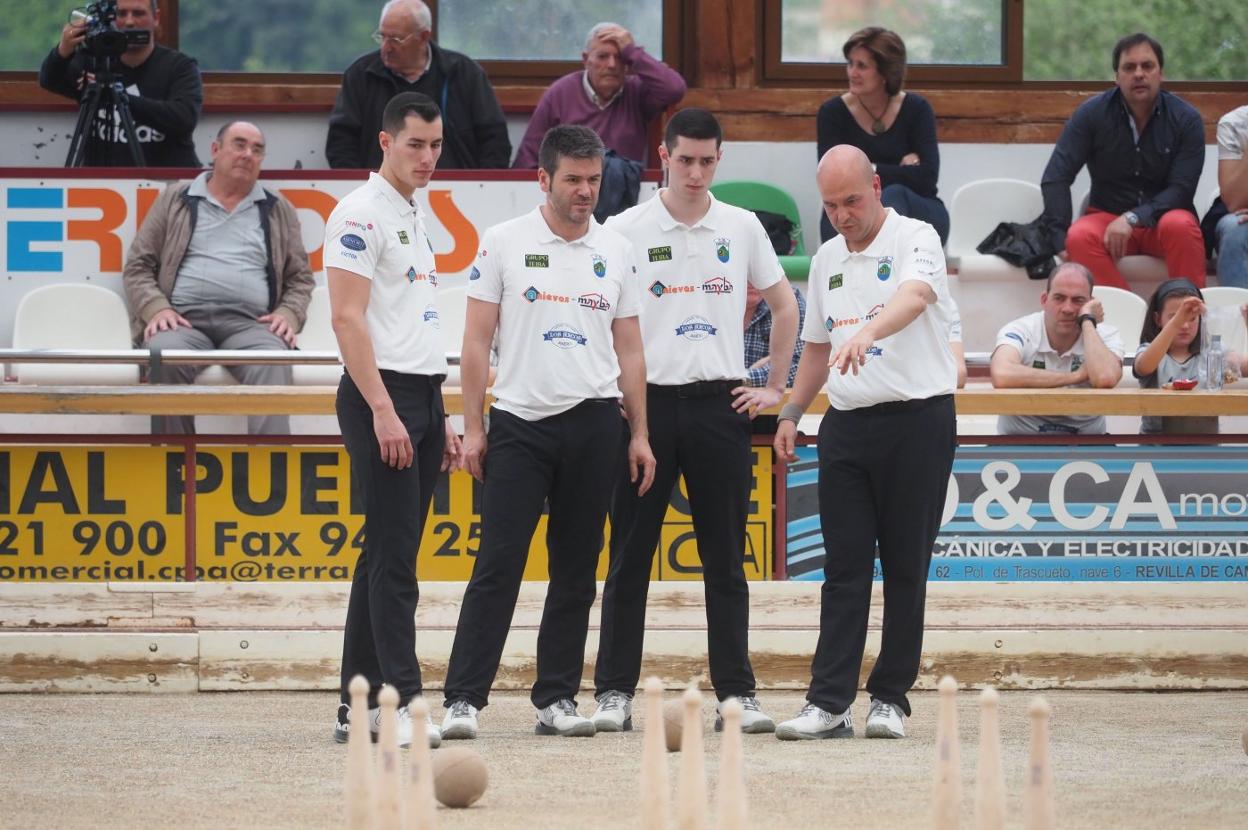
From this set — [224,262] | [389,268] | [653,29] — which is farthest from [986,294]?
[389,268]

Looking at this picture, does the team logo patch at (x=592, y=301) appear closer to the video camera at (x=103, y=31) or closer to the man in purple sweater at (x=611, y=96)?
the man in purple sweater at (x=611, y=96)

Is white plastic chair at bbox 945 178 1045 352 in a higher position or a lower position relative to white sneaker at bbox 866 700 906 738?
higher

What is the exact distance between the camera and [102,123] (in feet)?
30.6

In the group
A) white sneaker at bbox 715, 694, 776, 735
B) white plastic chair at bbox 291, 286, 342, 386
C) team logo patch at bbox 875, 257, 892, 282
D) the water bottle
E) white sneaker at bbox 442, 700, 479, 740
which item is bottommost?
white sneaker at bbox 715, 694, 776, 735

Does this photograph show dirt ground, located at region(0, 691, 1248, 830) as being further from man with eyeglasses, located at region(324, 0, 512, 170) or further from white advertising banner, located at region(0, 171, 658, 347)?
man with eyeglasses, located at region(324, 0, 512, 170)

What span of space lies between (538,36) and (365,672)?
626 centimetres

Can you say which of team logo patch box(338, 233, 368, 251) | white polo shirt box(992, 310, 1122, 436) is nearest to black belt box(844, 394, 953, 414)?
team logo patch box(338, 233, 368, 251)

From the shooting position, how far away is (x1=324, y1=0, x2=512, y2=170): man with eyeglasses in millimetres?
9203

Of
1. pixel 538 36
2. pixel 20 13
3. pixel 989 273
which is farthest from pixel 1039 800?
pixel 20 13

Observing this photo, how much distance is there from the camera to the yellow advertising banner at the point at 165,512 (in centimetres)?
740

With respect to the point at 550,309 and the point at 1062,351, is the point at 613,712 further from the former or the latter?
the point at 1062,351

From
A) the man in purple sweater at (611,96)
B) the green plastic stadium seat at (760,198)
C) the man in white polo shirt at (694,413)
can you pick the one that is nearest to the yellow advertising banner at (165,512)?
the man in white polo shirt at (694,413)

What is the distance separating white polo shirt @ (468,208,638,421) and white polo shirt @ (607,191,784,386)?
161mm

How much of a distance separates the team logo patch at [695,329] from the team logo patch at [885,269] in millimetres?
549
